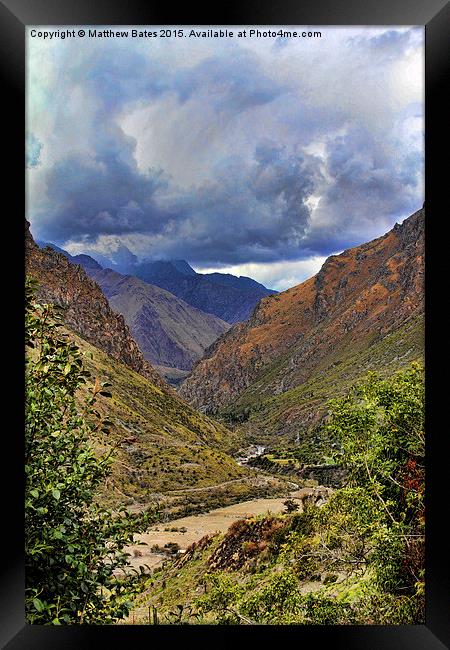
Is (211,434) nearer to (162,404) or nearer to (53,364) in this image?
(162,404)

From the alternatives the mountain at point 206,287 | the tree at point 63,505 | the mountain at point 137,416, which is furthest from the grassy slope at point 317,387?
the tree at point 63,505

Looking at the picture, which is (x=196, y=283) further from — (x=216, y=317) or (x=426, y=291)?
(x=426, y=291)

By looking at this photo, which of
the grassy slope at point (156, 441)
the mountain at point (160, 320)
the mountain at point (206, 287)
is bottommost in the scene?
the grassy slope at point (156, 441)

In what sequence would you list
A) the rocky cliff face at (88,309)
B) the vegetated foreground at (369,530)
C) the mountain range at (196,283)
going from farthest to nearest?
the rocky cliff face at (88,309) → the mountain range at (196,283) → the vegetated foreground at (369,530)

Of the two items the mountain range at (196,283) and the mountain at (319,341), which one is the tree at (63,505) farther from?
the mountain at (319,341)

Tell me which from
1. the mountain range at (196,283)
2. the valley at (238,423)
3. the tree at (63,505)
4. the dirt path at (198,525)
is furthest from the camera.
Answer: the mountain range at (196,283)

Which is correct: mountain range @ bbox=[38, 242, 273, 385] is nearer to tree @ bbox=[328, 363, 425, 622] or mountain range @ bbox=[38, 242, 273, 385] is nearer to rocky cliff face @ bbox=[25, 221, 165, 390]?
rocky cliff face @ bbox=[25, 221, 165, 390]

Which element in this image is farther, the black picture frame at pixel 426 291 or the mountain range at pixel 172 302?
the mountain range at pixel 172 302

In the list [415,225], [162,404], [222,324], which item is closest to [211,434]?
[162,404]

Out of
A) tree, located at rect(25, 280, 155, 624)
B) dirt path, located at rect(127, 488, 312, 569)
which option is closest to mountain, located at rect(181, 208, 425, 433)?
dirt path, located at rect(127, 488, 312, 569)
